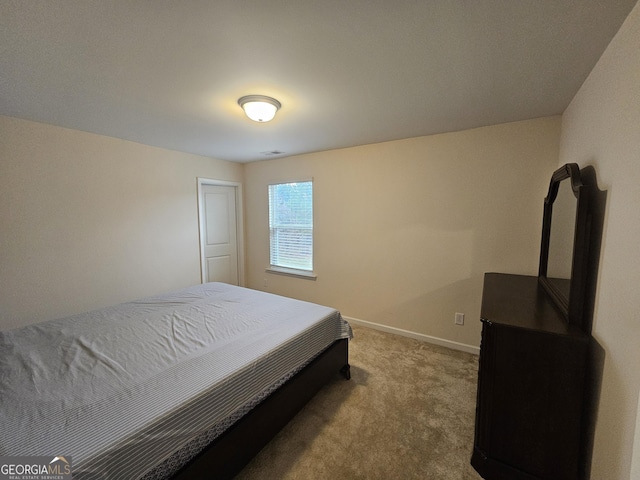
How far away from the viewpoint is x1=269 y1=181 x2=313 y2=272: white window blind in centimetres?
368

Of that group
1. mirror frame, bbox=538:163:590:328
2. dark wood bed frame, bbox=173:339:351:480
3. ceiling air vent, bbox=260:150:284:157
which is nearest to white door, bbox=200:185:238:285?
ceiling air vent, bbox=260:150:284:157

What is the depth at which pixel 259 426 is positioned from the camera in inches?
56.1

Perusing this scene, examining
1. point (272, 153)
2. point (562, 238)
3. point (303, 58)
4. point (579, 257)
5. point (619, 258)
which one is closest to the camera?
point (619, 258)

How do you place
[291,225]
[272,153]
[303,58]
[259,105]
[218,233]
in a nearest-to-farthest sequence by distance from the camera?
[303,58] → [259,105] → [272,153] → [291,225] → [218,233]

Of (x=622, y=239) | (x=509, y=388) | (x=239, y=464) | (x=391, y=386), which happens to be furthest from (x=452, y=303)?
(x=239, y=464)

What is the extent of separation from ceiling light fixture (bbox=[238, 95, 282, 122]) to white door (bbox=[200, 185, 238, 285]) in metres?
A: 2.27

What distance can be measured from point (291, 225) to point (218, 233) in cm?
126

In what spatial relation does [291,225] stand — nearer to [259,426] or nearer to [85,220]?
[85,220]

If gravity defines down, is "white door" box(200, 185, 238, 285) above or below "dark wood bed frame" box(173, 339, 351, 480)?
above

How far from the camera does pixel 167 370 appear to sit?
1388 millimetres

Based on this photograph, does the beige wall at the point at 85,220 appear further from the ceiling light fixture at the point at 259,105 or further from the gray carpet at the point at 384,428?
the gray carpet at the point at 384,428

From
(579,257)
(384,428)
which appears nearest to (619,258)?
(579,257)

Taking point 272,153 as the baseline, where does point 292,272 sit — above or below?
below

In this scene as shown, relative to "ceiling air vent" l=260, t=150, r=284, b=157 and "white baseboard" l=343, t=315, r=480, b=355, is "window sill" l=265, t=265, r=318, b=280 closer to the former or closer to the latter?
"white baseboard" l=343, t=315, r=480, b=355
